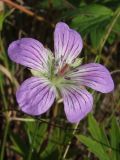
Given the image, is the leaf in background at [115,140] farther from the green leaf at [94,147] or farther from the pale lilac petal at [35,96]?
the pale lilac petal at [35,96]

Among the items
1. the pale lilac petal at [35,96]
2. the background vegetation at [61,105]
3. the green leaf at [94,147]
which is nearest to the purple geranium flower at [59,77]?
the pale lilac petal at [35,96]

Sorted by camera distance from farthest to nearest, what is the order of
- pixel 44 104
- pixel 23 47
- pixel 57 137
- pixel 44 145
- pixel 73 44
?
pixel 44 145
pixel 57 137
pixel 73 44
pixel 23 47
pixel 44 104

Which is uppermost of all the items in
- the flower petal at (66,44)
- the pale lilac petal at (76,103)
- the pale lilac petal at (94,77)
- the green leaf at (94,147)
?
the flower petal at (66,44)

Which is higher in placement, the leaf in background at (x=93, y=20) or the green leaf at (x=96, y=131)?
the leaf in background at (x=93, y=20)

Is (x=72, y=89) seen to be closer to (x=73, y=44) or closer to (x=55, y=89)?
(x=55, y=89)

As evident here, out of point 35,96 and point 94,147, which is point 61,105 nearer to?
point 94,147

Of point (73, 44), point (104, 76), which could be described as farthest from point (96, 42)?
point (104, 76)

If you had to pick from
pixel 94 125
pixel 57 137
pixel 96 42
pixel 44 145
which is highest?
pixel 96 42

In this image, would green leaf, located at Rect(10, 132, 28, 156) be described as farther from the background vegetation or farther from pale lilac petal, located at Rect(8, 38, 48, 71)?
pale lilac petal, located at Rect(8, 38, 48, 71)
